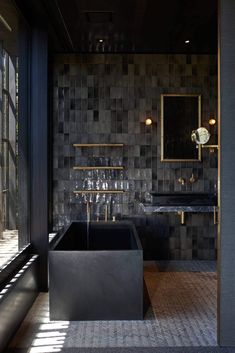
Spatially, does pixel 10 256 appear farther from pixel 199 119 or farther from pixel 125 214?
pixel 199 119

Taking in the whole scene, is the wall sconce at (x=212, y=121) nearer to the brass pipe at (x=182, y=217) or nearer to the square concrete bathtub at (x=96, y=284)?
the brass pipe at (x=182, y=217)

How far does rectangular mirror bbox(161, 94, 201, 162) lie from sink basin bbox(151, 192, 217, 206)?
53 centimetres

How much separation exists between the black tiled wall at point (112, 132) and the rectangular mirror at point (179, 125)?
0.10 metres

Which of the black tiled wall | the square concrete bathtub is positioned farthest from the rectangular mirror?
the square concrete bathtub

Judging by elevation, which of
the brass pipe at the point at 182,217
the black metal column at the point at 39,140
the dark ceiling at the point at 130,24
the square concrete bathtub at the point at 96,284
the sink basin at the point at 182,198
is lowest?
the square concrete bathtub at the point at 96,284

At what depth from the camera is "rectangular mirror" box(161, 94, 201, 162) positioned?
20.8 feet

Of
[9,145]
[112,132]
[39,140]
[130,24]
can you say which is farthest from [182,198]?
[9,145]

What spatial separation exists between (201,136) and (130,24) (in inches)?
78.5

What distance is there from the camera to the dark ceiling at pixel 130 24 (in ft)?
14.6

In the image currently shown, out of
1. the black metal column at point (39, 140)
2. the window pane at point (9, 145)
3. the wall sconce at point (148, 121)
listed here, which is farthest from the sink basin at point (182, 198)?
the window pane at point (9, 145)

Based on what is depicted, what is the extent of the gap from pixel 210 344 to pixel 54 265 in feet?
4.94

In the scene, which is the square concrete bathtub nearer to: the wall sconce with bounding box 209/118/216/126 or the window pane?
the window pane

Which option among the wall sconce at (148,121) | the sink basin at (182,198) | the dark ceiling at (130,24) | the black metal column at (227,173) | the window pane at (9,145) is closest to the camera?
the black metal column at (227,173)

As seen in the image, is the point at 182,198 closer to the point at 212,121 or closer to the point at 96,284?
the point at 212,121
